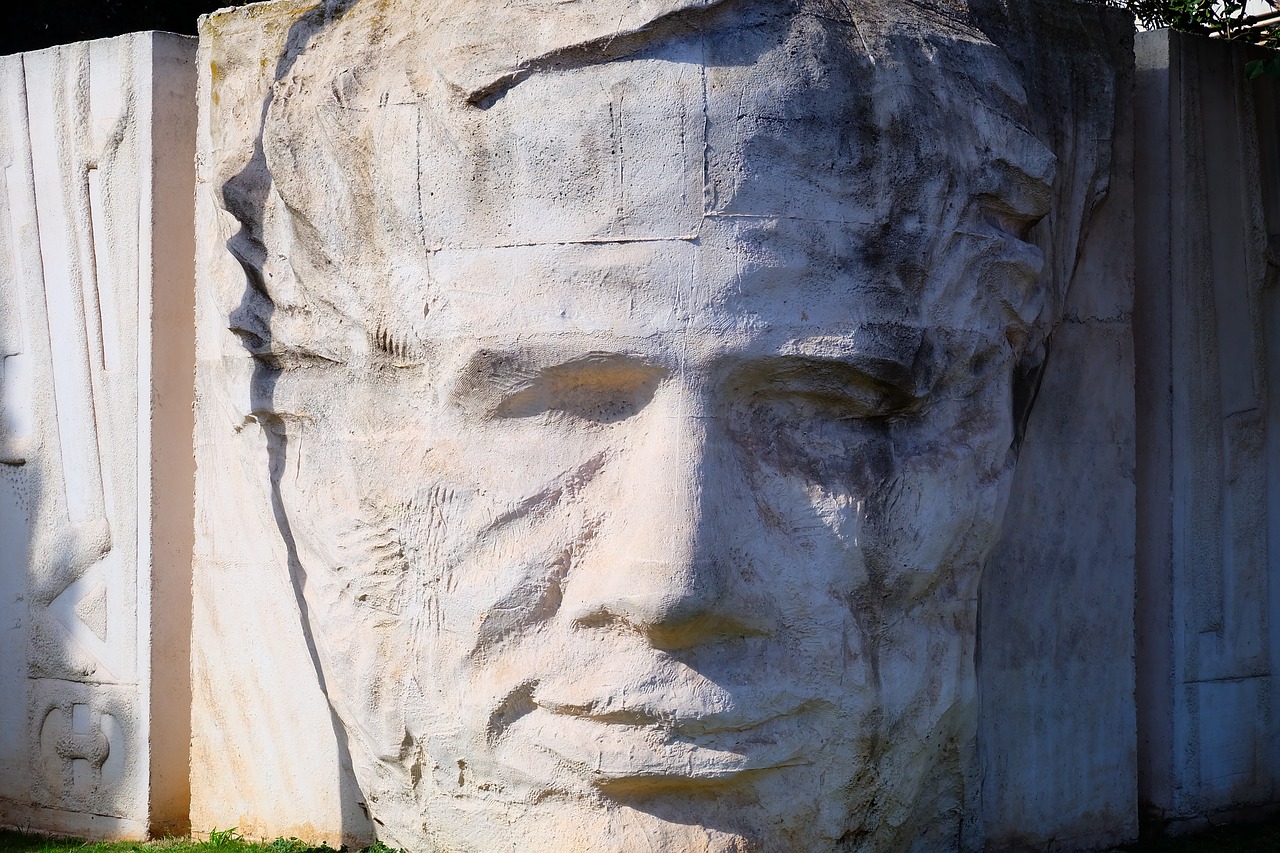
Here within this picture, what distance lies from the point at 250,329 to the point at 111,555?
3.18ft

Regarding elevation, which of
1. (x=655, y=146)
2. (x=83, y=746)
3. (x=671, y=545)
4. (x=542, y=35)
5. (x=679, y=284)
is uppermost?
(x=542, y=35)

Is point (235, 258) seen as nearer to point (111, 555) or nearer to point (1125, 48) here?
point (111, 555)

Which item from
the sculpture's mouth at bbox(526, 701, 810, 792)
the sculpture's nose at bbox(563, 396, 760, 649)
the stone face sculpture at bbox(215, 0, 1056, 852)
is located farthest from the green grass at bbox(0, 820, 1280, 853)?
the sculpture's nose at bbox(563, 396, 760, 649)

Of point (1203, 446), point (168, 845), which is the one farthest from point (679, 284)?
point (168, 845)

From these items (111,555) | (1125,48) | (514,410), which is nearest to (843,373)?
(514,410)

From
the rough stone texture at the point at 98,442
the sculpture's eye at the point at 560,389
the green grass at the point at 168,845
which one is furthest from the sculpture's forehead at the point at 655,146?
the green grass at the point at 168,845

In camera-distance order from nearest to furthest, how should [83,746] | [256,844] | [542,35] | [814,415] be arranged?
1. [542,35]
2. [814,415]
3. [256,844]
4. [83,746]

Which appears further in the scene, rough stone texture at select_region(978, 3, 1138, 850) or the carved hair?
rough stone texture at select_region(978, 3, 1138, 850)

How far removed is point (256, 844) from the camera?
431 cm

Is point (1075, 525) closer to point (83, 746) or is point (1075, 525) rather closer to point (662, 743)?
point (662, 743)

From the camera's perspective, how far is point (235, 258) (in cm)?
413

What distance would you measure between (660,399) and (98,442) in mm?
2052

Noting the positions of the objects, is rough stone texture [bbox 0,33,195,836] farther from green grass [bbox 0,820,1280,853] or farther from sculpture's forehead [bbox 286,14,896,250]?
sculpture's forehead [bbox 286,14,896,250]

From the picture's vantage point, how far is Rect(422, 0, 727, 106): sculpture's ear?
3391 mm
